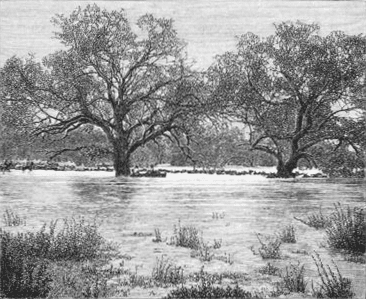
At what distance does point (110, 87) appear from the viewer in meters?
23.3

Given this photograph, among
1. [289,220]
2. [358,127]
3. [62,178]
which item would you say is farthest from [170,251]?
[62,178]

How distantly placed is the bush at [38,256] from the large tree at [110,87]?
12.9 metres

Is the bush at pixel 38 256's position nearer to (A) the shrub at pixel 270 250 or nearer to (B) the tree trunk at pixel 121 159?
(A) the shrub at pixel 270 250

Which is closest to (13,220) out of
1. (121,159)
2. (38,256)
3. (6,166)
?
(38,256)

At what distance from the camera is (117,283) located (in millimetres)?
7445

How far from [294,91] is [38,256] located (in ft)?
46.7

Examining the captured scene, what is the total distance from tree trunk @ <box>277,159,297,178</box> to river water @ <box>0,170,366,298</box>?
1.97ft

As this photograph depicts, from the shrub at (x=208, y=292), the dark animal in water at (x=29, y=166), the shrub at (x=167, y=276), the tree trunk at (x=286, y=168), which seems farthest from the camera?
the tree trunk at (x=286, y=168)

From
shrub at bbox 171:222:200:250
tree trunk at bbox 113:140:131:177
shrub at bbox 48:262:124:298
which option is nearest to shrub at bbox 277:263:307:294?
shrub at bbox 48:262:124:298

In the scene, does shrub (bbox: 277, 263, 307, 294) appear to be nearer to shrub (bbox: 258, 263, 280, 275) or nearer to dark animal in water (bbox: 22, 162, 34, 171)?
shrub (bbox: 258, 263, 280, 275)

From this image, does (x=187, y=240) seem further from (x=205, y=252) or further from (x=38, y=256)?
(x=38, y=256)

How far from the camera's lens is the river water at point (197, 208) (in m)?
9.05

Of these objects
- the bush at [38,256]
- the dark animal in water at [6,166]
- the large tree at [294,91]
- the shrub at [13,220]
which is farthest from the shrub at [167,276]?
the dark animal in water at [6,166]

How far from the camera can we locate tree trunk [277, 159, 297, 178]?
2280cm
